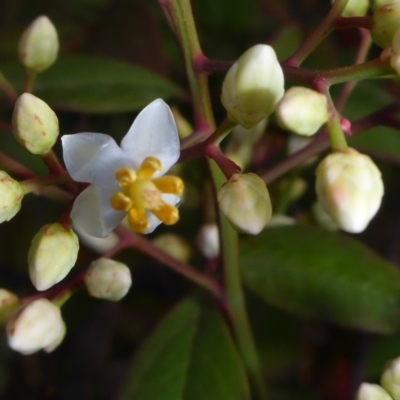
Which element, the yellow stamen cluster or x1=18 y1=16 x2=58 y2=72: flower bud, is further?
x1=18 y1=16 x2=58 y2=72: flower bud

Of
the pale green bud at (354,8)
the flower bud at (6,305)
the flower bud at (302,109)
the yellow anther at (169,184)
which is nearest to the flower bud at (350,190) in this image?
the flower bud at (302,109)

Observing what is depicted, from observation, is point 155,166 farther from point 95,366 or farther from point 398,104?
point 95,366

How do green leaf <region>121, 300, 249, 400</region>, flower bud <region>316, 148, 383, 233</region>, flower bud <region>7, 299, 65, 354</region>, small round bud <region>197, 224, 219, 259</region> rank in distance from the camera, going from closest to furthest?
1. flower bud <region>316, 148, 383, 233</region>
2. flower bud <region>7, 299, 65, 354</region>
3. green leaf <region>121, 300, 249, 400</region>
4. small round bud <region>197, 224, 219, 259</region>

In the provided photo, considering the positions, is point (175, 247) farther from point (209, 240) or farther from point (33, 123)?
point (33, 123)

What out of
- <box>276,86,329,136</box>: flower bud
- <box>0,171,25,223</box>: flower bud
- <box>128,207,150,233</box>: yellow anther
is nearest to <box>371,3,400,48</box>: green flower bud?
<box>276,86,329,136</box>: flower bud

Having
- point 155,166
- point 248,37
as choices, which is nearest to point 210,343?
point 155,166

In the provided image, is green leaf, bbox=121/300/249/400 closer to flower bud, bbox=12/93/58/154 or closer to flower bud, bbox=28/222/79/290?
flower bud, bbox=28/222/79/290
